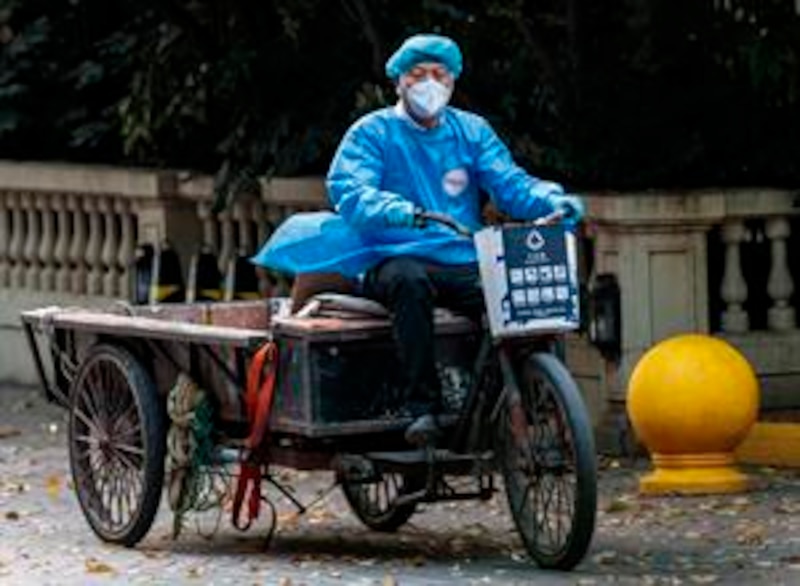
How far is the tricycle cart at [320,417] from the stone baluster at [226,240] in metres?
4.12

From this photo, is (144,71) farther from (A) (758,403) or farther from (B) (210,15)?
(A) (758,403)

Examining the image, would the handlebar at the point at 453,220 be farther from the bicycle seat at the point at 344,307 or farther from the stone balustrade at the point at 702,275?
the stone balustrade at the point at 702,275

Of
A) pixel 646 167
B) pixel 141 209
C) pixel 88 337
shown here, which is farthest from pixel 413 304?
pixel 141 209

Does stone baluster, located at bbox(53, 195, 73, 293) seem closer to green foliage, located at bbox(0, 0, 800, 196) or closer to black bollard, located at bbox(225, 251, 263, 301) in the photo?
green foliage, located at bbox(0, 0, 800, 196)

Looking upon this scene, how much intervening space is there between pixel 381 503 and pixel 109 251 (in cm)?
565

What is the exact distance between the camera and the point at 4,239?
1780cm

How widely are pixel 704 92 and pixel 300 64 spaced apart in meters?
2.29

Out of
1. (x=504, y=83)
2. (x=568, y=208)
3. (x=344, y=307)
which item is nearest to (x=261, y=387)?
(x=344, y=307)

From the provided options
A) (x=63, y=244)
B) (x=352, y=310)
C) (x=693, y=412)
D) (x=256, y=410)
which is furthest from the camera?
(x=63, y=244)

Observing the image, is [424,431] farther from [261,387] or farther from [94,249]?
[94,249]

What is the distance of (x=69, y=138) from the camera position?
57.4 feet

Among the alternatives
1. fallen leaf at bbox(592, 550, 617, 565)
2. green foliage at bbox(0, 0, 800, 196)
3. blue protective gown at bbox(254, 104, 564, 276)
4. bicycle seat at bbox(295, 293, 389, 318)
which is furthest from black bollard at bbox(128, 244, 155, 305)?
fallen leaf at bbox(592, 550, 617, 565)

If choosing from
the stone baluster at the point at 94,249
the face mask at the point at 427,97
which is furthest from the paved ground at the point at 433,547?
the stone baluster at the point at 94,249

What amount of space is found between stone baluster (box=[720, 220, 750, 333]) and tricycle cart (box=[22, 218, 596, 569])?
2.77 meters
